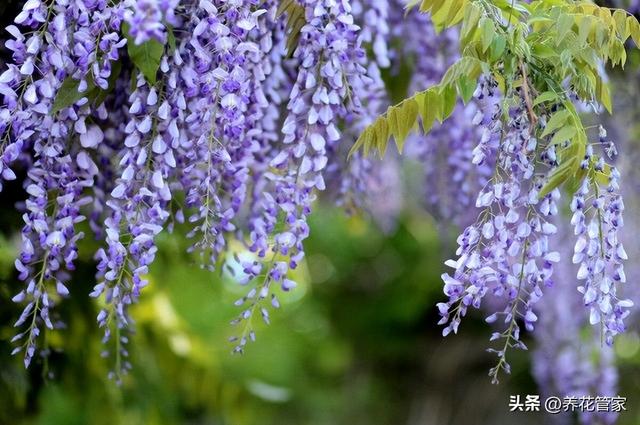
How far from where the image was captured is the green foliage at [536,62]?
6.45 feet

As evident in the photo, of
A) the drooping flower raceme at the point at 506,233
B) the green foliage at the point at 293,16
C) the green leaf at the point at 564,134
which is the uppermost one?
the green foliage at the point at 293,16

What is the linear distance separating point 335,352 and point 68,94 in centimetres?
530

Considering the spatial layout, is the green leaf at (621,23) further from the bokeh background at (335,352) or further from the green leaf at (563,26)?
the bokeh background at (335,352)

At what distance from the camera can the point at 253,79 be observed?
7.48 feet

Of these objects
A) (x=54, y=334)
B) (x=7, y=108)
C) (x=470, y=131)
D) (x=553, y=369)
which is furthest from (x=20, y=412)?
(x=553, y=369)

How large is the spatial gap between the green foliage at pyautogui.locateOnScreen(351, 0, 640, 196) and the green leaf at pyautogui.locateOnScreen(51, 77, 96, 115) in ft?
2.22

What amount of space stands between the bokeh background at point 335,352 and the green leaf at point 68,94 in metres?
1.96

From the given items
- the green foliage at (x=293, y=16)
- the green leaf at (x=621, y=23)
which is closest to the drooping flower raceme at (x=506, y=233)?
the green leaf at (x=621, y=23)

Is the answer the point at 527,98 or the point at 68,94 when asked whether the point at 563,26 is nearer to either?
the point at 527,98

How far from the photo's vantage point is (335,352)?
7.11m

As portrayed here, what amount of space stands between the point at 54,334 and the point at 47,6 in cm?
173

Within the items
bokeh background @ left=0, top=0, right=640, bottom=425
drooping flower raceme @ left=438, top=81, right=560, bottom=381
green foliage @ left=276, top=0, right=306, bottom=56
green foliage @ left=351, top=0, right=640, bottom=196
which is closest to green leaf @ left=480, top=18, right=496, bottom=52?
green foliage @ left=351, top=0, right=640, bottom=196

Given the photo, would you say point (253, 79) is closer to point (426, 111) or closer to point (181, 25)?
point (181, 25)

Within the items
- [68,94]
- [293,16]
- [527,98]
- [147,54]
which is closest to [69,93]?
[68,94]
